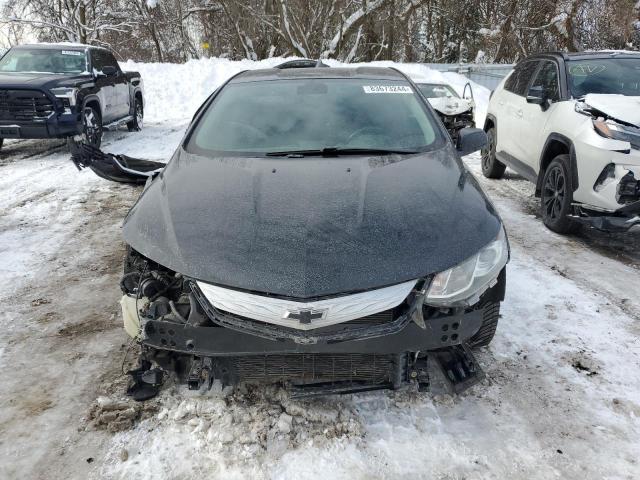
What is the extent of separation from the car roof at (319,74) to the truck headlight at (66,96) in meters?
5.53

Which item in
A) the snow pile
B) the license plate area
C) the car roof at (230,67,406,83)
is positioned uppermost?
the car roof at (230,67,406,83)

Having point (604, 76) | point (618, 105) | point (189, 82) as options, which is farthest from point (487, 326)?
point (189, 82)

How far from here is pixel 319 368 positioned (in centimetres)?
237

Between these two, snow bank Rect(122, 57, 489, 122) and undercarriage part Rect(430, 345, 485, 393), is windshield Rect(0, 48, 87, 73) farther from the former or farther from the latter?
undercarriage part Rect(430, 345, 485, 393)

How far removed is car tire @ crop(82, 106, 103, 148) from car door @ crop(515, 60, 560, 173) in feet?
22.6

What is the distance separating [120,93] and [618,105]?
9390 millimetres

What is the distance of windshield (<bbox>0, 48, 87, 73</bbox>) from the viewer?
31.0 feet

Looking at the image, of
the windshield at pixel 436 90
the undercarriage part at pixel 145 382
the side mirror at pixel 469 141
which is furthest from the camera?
the windshield at pixel 436 90

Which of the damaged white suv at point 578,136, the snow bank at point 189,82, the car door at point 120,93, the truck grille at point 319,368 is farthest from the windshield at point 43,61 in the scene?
the truck grille at point 319,368

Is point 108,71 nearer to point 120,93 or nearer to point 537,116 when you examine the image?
point 120,93

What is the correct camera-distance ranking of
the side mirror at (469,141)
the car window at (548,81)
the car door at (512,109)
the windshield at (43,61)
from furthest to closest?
the windshield at (43,61) → the car door at (512,109) → the car window at (548,81) → the side mirror at (469,141)

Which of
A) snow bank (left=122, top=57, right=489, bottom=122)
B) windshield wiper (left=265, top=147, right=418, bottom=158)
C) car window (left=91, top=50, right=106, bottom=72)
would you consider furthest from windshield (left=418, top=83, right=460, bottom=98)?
windshield wiper (left=265, top=147, right=418, bottom=158)

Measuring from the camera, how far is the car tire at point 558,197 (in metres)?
5.01

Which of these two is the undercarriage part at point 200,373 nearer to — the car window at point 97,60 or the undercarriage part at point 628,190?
the undercarriage part at point 628,190
